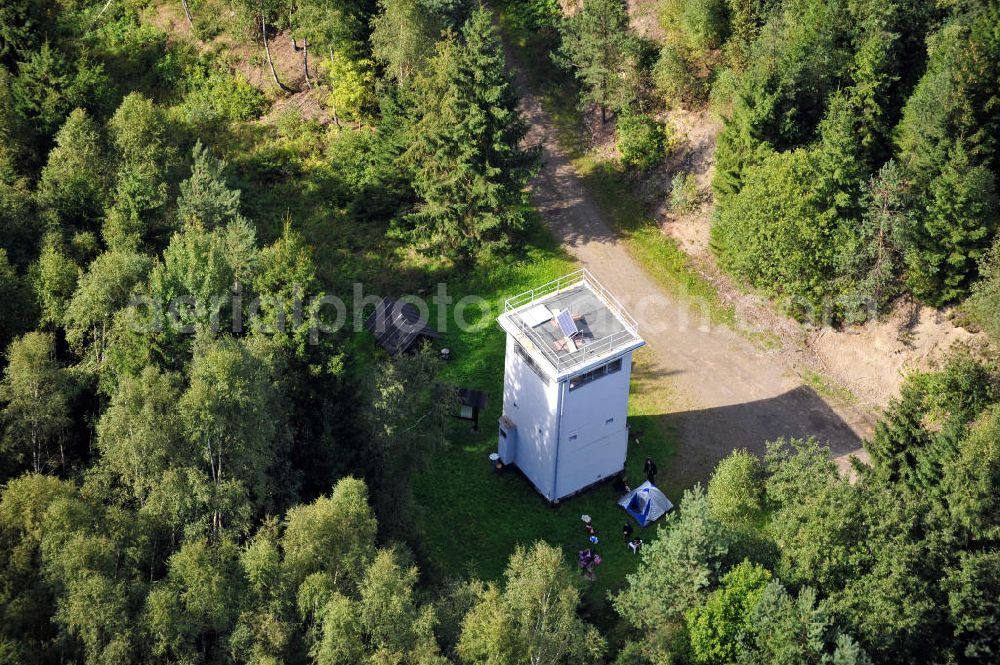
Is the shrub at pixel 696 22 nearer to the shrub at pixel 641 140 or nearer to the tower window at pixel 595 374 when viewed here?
the shrub at pixel 641 140

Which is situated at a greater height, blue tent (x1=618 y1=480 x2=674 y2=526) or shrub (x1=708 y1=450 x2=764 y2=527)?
shrub (x1=708 y1=450 x2=764 y2=527)

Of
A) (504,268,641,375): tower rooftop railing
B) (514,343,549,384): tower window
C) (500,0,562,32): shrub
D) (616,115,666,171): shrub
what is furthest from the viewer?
(500,0,562,32): shrub

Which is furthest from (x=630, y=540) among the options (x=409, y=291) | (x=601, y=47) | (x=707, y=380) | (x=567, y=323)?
(x=601, y=47)

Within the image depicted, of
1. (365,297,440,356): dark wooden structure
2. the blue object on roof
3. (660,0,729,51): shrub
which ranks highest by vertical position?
(660,0,729,51): shrub

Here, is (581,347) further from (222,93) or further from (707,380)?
(222,93)

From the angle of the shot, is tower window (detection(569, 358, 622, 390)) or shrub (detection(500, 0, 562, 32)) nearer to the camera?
tower window (detection(569, 358, 622, 390))

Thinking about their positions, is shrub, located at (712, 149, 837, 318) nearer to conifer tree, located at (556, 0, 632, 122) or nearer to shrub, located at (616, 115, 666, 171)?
shrub, located at (616, 115, 666, 171)

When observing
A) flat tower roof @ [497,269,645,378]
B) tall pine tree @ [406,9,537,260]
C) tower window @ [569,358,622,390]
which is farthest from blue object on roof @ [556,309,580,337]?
tall pine tree @ [406,9,537,260]

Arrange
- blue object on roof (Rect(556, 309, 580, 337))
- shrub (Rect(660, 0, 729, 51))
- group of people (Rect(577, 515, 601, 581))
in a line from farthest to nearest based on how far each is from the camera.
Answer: shrub (Rect(660, 0, 729, 51)), group of people (Rect(577, 515, 601, 581)), blue object on roof (Rect(556, 309, 580, 337))
